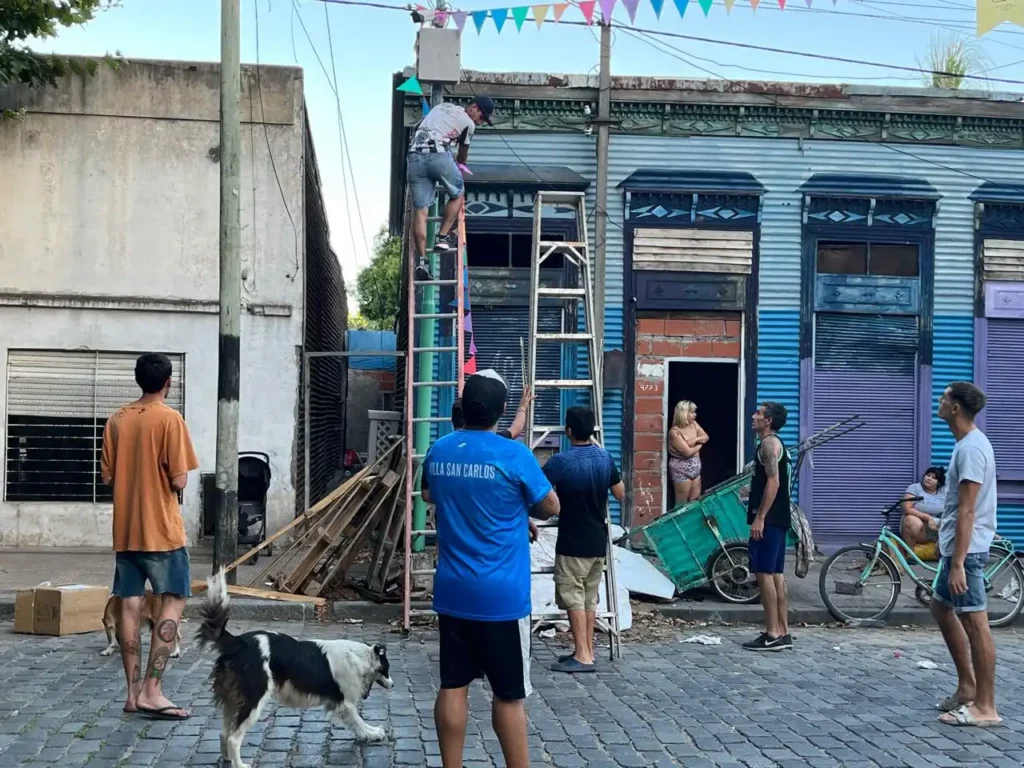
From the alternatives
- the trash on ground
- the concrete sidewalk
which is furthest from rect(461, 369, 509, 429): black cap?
the concrete sidewalk

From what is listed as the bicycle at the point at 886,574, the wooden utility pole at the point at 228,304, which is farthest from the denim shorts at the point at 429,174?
the bicycle at the point at 886,574

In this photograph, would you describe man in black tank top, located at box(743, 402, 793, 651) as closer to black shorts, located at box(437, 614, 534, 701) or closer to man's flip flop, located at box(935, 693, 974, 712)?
man's flip flop, located at box(935, 693, 974, 712)

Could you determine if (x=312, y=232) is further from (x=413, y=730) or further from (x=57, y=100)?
(x=413, y=730)

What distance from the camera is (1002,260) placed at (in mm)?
13570

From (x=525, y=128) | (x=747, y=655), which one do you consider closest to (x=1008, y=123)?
(x=525, y=128)

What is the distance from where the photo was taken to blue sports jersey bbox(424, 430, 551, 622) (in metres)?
4.61

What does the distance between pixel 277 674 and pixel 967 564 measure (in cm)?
390

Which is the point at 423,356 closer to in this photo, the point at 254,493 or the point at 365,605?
the point at 254,493

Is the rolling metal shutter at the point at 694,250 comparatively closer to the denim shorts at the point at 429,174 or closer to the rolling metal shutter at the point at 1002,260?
the rolling metal shutter at the point at 1002,260

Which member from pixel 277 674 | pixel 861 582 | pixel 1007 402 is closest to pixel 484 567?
pixel 277 674

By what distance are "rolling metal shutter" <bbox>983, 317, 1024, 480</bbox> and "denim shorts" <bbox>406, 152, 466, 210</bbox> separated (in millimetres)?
7451

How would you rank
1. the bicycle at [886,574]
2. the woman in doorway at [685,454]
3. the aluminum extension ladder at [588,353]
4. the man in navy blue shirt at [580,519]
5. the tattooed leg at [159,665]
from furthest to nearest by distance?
the woman in doorway at [685,454] < the bicycle at [886,574] < the aluminum extension ladder at [588,353] < the man in navy blue shirt at [580,519] < the tattooed leg at [159,665]

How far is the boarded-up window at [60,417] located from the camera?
13320mm

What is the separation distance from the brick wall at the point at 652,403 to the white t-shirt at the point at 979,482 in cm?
661
